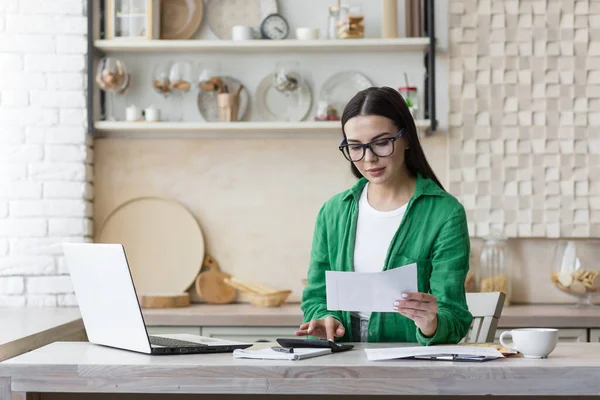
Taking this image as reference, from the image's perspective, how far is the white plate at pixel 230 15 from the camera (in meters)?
3.88

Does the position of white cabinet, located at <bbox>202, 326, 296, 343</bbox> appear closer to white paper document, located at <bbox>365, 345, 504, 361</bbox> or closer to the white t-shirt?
the white t-shirt

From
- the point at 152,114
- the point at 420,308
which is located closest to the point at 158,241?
the point at 152,114

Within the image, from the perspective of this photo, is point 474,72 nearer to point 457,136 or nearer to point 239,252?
point 457,136

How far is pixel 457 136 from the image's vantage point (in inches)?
150

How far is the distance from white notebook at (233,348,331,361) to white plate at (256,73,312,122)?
201cm

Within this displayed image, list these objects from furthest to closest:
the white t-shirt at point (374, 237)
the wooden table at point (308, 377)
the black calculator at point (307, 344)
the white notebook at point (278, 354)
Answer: the white t-shirt at point (374, 237)
the black calculator at point (307, 344)
the white notebook at point (278, 354)
the wooden table at point (308, 377)

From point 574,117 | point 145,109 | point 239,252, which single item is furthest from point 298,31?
point 574,117

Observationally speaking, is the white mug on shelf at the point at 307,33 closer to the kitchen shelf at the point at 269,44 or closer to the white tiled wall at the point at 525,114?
the kitchen shelf at the point at 269,44

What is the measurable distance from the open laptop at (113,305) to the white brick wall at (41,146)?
1.66 meters

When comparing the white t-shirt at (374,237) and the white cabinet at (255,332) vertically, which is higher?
the white t-shirt at (374,237)

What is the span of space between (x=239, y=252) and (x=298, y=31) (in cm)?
105

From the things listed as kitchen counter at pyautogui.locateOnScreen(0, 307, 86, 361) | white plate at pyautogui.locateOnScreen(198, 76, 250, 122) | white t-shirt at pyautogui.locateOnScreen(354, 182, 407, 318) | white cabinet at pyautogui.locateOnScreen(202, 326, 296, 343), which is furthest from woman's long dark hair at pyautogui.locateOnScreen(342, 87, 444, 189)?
white plate at pyautogui.locateOnScreen(198, 76, 250, 122)

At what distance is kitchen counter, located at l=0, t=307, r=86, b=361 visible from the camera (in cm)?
Answer: 244

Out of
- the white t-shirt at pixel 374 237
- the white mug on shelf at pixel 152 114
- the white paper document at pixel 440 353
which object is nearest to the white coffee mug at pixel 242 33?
the white mug on shelf at pixel 152 114
